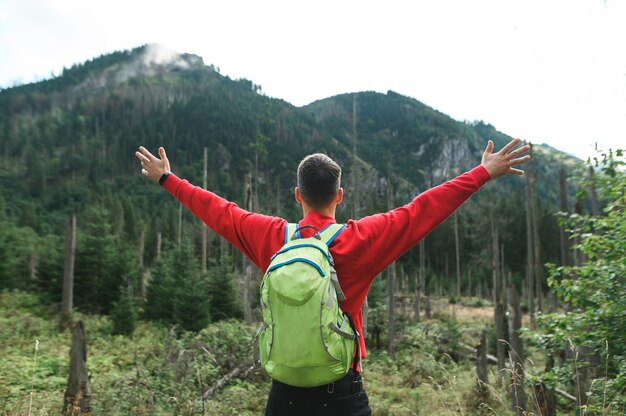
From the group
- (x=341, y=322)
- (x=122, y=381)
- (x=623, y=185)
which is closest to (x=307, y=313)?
(x=341, y=322)

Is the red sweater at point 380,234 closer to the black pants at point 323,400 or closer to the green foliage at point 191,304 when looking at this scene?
the black pants at point 323,400

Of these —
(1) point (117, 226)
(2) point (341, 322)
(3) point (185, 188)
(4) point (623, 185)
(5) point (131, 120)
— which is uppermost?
(5) point (131, 120)

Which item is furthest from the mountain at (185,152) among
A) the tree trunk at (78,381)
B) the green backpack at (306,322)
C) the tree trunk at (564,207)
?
the green backpack at (306,322)

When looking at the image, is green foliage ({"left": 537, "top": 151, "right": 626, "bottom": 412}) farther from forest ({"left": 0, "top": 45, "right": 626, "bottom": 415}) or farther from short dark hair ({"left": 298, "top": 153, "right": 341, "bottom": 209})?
short dark hair ({"left": 298, "top": 153, "right": 341, "bottom": 209})

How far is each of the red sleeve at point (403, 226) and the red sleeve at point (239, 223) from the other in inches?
16.7

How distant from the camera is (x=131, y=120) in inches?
5497

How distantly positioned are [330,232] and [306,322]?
1.46ft

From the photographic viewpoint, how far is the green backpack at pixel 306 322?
5.51 feet

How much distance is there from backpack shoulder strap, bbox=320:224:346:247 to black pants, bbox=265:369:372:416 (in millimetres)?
583

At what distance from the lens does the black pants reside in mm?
1808

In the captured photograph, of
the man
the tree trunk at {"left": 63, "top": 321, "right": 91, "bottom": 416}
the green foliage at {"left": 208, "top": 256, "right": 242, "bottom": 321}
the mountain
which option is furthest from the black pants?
the mountain

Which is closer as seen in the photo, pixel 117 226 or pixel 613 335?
pixel 613 335

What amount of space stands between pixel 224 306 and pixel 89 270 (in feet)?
23.8

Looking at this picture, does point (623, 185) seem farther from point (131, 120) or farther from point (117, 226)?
point (131, 120)
